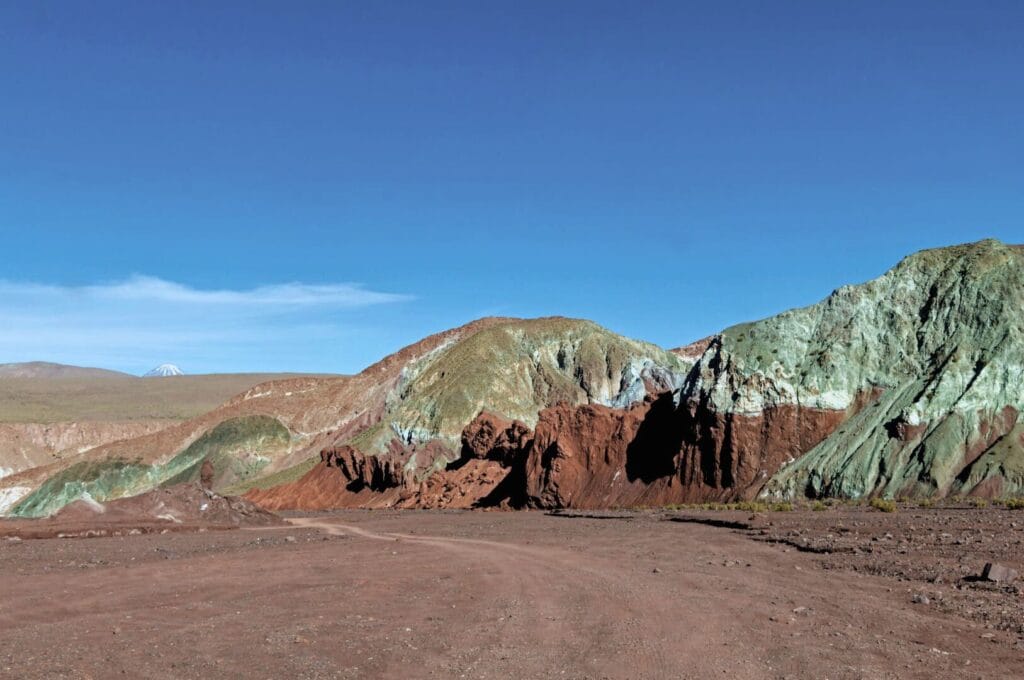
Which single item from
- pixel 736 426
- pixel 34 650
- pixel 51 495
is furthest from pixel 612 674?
pixel 51 495

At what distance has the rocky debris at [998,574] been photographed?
14.9 m

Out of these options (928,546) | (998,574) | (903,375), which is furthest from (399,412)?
(998,574)

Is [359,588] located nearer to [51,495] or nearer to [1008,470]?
[1008,470]

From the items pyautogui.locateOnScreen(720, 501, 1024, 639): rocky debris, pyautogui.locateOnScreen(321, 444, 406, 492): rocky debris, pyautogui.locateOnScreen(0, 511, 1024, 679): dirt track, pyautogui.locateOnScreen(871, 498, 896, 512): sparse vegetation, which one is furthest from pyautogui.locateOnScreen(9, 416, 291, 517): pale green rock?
pyautogui.locateOnScreen(871, 498, 896, 512): sparse vegetation

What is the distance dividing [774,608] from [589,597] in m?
3.43

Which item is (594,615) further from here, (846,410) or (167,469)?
(167,469)

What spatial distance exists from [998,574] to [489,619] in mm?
9268

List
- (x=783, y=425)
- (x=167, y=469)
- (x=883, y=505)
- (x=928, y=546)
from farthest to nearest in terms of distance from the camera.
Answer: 1. (x=167, y=469)
2. (x=783, y=425)
3. (x=883, y=505)
4. (x=928, y=546)

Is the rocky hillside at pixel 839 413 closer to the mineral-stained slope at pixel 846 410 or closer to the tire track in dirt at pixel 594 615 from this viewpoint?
the mineral-stained slope at pixel 846 410

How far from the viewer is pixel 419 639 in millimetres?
12250

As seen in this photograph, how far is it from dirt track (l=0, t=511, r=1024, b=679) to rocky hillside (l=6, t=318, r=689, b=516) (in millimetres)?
55222

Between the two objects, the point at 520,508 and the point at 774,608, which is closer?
the point at 774,608

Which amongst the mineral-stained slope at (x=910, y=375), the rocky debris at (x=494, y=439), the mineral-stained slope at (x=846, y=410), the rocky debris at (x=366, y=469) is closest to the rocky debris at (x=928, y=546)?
the mineral-stained slope at (x=910, y=375)

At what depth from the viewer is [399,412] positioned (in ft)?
289
